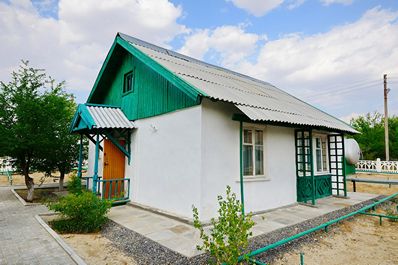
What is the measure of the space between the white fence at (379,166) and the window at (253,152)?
837 inches

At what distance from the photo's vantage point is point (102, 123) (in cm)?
750

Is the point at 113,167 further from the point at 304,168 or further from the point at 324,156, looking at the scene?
the point at 324,156

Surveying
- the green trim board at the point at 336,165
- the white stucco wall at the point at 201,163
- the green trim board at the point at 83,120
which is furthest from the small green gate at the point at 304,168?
the green trim board at the point at 83,120

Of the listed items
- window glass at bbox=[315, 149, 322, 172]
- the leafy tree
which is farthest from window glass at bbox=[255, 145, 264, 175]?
the leafy tree

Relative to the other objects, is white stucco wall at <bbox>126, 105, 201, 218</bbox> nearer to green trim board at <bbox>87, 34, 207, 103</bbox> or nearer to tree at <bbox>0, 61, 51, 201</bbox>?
green trim board at <bbox>87, 34, 207, 103</bbox>

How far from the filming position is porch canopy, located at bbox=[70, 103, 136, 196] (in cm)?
746

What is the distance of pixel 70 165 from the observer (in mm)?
11742

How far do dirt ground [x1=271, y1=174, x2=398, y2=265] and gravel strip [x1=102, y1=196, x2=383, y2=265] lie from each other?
181 millimetres

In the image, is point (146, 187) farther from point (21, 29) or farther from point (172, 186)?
point (21, 29)

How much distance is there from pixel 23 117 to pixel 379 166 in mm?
27847

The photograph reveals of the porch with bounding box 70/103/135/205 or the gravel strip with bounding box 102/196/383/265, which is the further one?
the porch with bounding box 70/103/135/205

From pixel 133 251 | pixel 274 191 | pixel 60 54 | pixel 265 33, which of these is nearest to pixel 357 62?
pixel 265 33

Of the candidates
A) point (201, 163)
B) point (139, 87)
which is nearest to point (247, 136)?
point (201, 163)

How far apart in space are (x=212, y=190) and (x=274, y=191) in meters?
2.52
